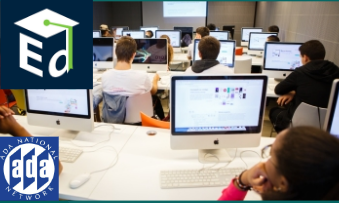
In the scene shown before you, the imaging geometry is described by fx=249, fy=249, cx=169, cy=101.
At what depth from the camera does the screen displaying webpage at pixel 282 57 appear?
10.3 ft

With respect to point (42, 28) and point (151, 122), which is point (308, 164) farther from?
point (42, 28)

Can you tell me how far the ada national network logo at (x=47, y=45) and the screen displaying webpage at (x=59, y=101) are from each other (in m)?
0.04

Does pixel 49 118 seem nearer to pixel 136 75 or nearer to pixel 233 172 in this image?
pixel 136 75

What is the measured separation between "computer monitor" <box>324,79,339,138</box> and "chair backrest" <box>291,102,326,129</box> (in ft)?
2.28

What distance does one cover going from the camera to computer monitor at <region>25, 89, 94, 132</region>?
5.03 ft

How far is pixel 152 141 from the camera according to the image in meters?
1.63

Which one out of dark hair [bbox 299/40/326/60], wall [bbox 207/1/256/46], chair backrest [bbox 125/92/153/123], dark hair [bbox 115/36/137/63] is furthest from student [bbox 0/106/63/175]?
wall [bbox 207/1/256/46]

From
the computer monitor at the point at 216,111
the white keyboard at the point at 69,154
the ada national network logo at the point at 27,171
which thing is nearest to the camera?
the ada national network logo at the point at 27,171

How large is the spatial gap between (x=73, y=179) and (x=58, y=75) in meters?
0.65

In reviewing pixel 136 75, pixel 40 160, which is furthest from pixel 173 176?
pixel 136 75

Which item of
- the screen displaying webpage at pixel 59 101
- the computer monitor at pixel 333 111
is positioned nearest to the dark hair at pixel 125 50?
the screen displaying webpage at pixel 59 101

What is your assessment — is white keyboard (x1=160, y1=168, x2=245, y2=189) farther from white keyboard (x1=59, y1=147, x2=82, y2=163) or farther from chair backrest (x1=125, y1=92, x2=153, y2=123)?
chair backrest (x1=125, y1=92, x2=153, y2=123)

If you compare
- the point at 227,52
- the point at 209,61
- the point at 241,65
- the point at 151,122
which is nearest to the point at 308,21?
the point at 241,65

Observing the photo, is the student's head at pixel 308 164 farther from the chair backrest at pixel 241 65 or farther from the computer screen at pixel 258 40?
the computer screen at pixel 258 40
